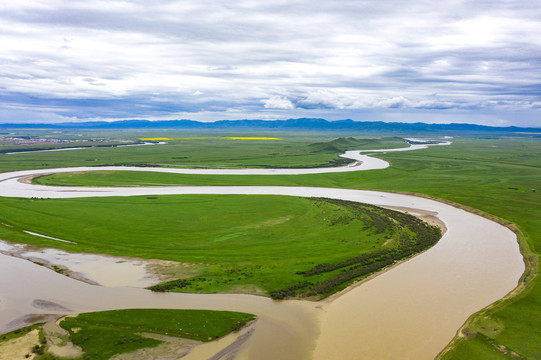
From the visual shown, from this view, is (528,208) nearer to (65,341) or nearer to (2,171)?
(65,341)

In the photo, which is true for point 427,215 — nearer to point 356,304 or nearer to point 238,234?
point 238,234

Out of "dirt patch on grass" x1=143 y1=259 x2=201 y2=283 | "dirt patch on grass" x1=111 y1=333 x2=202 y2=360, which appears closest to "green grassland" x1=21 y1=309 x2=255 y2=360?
"dirt patch on grass" x1=111 y1=333 x2=202 y2=360

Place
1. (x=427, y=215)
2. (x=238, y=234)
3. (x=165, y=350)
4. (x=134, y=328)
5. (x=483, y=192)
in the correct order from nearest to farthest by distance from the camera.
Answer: (x=165, y=350), (x=134, y=328), (x=238, y=234), (x=427, y=215), (x=483, y=192)

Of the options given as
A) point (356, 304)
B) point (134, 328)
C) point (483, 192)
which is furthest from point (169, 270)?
point (483, 192)

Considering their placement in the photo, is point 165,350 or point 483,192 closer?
point 165,350

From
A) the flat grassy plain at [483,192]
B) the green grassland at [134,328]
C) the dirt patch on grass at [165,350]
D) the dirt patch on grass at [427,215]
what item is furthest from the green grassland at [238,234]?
the flat grassy plain at [483,192]

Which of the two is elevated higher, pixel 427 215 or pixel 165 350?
pixel 427 215
